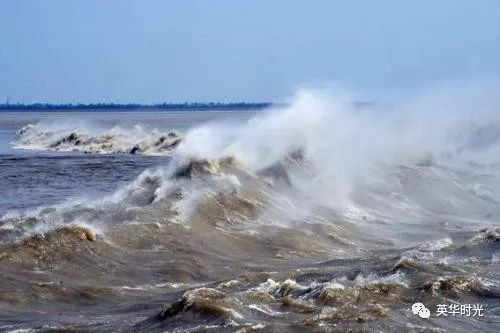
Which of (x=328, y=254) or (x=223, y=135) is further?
(x=223, y=135)

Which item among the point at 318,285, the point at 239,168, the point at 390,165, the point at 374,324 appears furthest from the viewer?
the point at 390,165

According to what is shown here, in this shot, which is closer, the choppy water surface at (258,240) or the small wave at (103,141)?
the choppy water surface at (258,240)

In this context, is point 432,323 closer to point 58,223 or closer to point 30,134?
point 58,223

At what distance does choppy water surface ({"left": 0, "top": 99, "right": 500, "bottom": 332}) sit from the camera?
1179 cm

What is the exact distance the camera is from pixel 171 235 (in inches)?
700

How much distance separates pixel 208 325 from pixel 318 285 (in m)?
2.46

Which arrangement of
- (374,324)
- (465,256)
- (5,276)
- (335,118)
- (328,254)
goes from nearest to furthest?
(374,324) < (5,276) < (465,256) < (328,254) < (335,118)

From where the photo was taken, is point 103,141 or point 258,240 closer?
point 258,240

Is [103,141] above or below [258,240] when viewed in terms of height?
below

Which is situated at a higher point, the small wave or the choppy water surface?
the choppy water surface

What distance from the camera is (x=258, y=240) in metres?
18.4

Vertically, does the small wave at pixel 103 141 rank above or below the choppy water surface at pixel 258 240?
below

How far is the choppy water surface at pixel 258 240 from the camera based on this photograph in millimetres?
11789

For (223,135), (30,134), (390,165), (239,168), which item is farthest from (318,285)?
(30,134)
